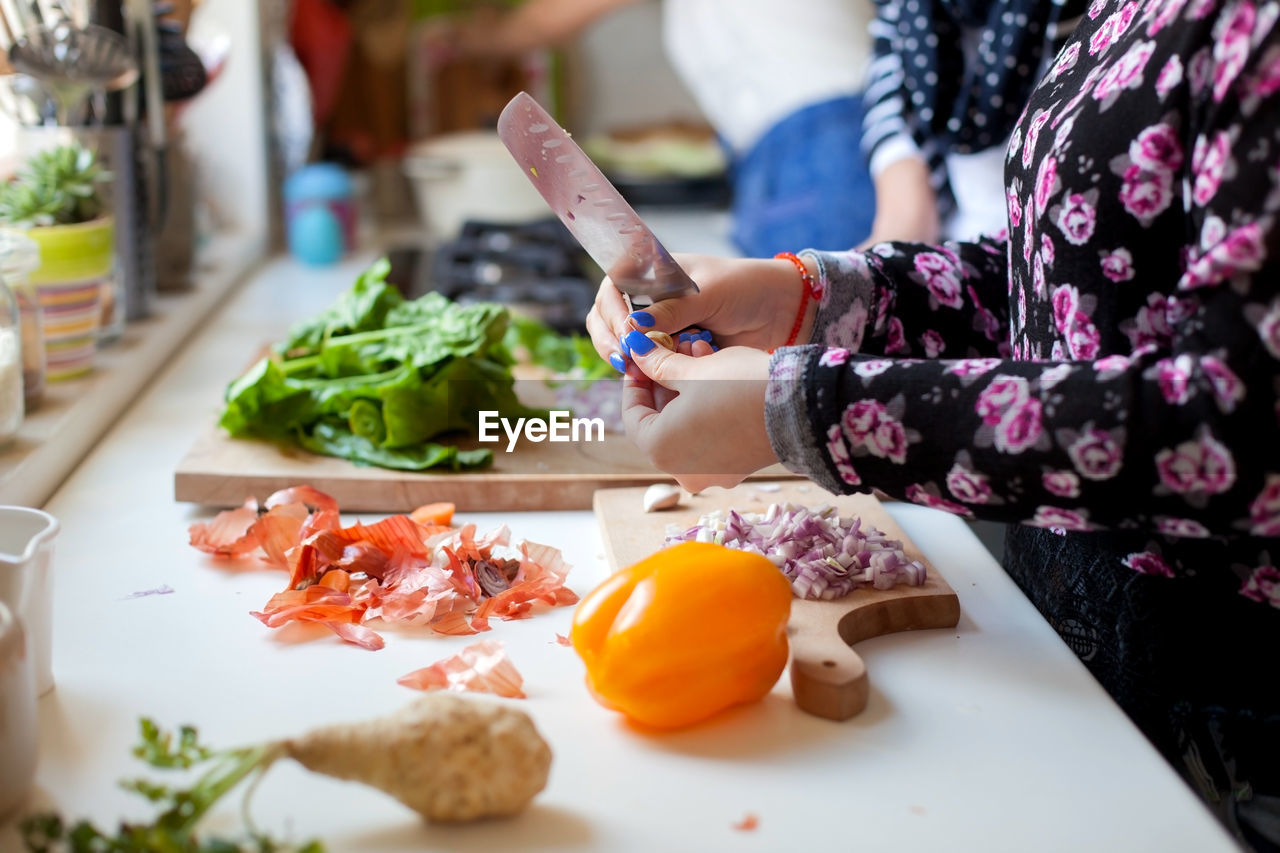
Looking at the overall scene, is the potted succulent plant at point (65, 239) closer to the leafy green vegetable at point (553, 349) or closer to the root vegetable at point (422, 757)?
the leafy green vegetable at point (553, 349)

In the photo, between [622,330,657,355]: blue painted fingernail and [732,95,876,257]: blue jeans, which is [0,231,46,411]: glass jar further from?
[732,95,876,257]: blue jeans

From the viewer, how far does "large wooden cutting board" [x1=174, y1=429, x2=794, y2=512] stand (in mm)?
1039

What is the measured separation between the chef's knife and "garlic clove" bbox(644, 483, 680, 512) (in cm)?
17

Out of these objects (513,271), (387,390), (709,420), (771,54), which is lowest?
(513,271)

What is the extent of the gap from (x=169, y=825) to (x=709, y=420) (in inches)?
15.4

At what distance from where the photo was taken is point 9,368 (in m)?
1.01

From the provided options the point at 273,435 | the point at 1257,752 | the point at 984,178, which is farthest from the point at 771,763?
the point at 984,178

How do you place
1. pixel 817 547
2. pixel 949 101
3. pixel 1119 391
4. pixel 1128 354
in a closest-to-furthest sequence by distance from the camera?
pixel 1119 391 < pixel 1128 354 < pixel 817 547 < pixel 949 101

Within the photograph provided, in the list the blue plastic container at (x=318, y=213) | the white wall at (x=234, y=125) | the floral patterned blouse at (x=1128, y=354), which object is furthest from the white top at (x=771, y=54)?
the floral patterned blouse at (x=1128, y=354)

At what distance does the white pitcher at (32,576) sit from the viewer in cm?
66

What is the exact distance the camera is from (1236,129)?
2.10 ft

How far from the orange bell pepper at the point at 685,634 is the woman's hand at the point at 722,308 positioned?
23 cm

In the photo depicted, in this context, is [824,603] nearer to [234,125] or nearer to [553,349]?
[553,349]

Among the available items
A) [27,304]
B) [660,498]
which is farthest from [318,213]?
[660,498]
